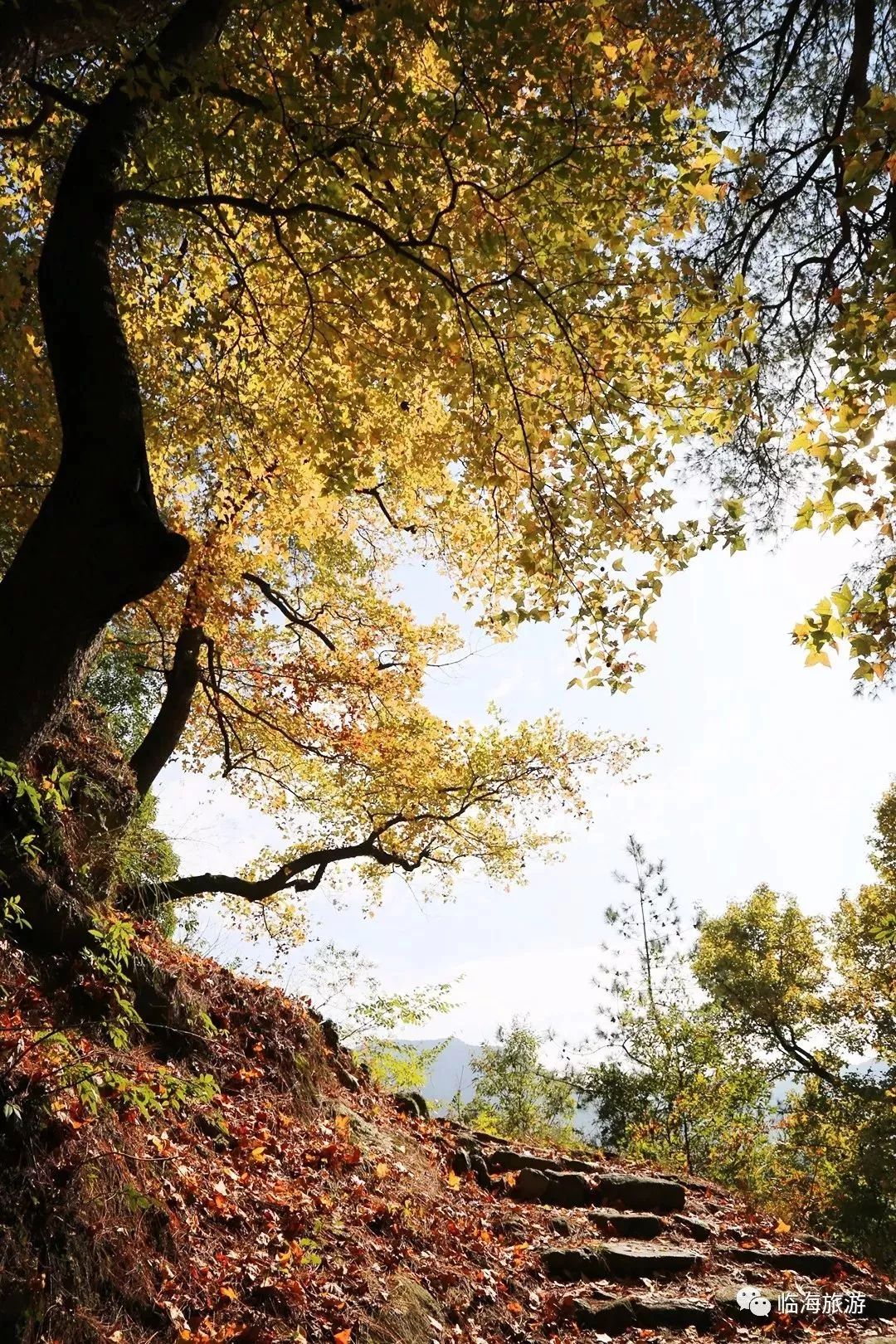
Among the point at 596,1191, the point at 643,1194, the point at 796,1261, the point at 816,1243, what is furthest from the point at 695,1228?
the point at 816,1243

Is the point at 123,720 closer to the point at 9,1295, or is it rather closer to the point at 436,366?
the point at 436,366

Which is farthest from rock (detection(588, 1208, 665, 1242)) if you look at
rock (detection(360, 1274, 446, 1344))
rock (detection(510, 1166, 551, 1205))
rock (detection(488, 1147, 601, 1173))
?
rock (detection(360, 1274, 446, 1344))

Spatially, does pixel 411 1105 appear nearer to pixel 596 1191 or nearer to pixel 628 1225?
pixel 596 1191

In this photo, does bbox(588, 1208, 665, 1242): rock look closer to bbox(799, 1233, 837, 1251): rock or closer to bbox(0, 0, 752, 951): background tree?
bbox(799, 1233, 837, 1251): rock

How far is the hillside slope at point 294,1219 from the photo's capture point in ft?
10.6

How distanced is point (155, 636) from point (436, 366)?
333 inches

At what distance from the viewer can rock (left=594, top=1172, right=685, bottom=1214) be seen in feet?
27.5

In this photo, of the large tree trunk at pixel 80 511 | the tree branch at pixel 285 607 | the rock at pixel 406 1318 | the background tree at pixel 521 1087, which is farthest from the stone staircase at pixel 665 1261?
the background tree at pixel 521 1087

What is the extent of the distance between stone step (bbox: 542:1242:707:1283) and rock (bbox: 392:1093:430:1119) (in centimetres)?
293

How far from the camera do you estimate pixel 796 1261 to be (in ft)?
23.7

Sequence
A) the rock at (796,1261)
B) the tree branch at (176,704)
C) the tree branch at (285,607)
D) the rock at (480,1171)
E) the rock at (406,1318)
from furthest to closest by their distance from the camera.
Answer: the tree branch at (285,607)
the tree branch at (176,704)
the rock at (480,1171)
the rock at (796,1261)
the rock at (406,1318)

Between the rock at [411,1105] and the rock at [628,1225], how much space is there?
7.69 ft

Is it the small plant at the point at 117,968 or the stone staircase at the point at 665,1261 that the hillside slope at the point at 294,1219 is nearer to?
the stone staircase at the point at 665,1261

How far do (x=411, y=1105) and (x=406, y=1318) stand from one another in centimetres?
558
